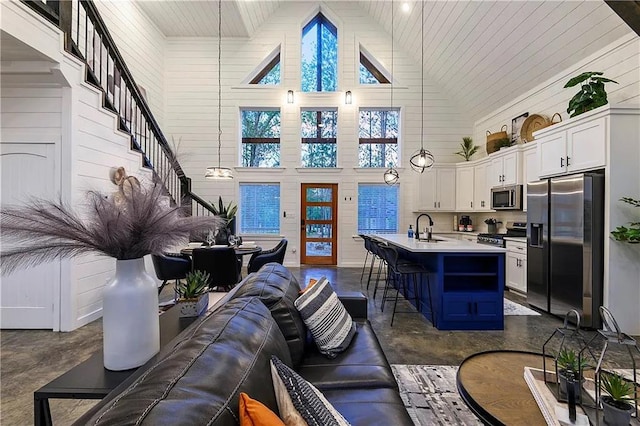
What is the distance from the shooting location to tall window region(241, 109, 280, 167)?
24.0 ft

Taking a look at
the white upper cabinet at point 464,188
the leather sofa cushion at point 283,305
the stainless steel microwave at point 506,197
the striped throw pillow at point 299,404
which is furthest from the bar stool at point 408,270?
the white upper cabinet at point 464,188

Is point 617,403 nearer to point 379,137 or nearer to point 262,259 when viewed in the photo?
point 262,259

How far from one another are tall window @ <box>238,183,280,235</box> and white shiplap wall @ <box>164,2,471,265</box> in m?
0.21

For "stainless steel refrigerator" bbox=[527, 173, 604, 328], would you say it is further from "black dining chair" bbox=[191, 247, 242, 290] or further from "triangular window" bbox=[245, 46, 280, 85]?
"triangular window" bbox=[245, 46, 280, 85]

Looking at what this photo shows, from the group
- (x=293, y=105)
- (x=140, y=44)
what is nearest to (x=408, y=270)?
(x=293, y=105)

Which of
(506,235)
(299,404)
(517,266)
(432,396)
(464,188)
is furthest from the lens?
(464,188)

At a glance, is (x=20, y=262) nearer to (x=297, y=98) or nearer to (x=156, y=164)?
(x=156, y=164)

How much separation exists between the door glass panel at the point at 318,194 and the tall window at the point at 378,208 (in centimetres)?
75

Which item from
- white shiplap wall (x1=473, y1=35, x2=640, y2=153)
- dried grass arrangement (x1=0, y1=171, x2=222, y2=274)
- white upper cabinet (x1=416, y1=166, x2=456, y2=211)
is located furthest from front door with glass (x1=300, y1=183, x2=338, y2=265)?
dried grass arrangement (x1=0, y1=171, x2=222, y2=274)

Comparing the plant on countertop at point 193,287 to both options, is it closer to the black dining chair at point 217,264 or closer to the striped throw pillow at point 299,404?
the striped throw pillow at point 299,404

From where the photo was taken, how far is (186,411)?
Answer: 675 millimetres

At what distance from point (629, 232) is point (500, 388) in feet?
8.94

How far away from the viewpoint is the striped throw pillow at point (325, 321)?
5.85 ft

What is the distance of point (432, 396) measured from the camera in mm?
2158
